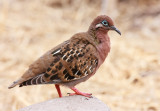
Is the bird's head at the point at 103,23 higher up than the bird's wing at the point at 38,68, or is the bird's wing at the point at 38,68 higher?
the bird's head at the point at 103,23

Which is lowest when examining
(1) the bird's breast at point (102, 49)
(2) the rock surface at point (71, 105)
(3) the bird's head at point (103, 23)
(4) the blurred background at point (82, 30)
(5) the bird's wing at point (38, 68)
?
(2) the rock surface at point (71, 105)

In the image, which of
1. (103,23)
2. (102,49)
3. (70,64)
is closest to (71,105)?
(70,64)

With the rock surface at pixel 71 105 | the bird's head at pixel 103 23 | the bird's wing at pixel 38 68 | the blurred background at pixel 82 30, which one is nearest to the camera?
the rock surface at pixel 71 105

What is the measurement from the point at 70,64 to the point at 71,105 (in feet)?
1.80

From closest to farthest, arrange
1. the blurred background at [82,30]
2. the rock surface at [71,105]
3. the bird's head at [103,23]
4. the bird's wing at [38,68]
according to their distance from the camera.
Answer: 1. the rock surface at [71,105]
2. the bird's wing at [38,68]
3. the bird's head at [103,23]
4. the blurred background at [82,30]

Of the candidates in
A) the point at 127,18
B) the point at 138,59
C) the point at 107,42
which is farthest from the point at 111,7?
the point at 107,42

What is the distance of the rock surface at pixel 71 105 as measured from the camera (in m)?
4.26

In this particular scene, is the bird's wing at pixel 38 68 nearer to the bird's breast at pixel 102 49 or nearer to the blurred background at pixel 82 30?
the bird's breast at pixel 102 49

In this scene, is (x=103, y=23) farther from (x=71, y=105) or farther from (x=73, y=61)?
(x=71, y=105)

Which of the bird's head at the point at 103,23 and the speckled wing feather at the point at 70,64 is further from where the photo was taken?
the bird's head at the point at 103,23

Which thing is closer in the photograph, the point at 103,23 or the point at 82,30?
the point at 103,23

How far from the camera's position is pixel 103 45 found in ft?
15.6

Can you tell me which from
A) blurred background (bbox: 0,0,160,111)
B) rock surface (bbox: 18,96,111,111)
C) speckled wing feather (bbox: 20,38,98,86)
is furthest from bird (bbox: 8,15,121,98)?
blurred background (bbox: 0,0,160,111)

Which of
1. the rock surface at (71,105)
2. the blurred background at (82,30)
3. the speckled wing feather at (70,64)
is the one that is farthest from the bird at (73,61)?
the blurred background at (82,30)
